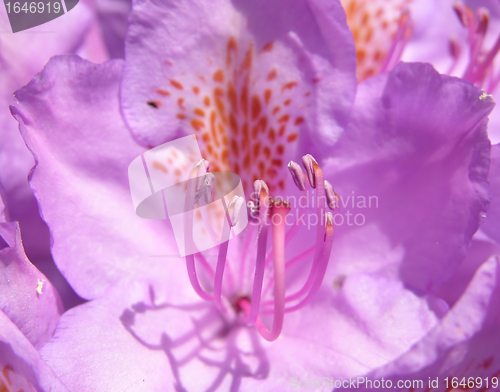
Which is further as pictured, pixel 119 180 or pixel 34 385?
pixel 119 180

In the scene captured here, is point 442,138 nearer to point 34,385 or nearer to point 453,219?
point 453,219

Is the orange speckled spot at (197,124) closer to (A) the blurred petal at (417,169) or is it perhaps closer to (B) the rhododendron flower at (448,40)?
(A) the blurred petal at (417,169)

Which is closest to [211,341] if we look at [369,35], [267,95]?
[267,95]

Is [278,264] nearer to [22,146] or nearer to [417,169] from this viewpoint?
[417,169]

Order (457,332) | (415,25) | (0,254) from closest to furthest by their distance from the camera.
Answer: (457,332) → (0,254) → (415,25)

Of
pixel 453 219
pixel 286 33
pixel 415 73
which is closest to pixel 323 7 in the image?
pixel 286 33

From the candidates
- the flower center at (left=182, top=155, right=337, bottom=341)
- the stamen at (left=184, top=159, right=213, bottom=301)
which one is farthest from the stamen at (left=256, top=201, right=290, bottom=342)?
the stamen at (left=184, top=159, right=213, bottom=301)

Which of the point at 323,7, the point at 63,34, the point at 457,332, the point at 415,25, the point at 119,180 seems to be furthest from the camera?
the point at 415,25
